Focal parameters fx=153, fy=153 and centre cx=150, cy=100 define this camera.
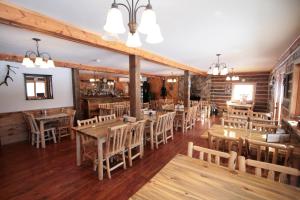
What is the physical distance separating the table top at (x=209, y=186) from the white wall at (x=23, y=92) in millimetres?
4876

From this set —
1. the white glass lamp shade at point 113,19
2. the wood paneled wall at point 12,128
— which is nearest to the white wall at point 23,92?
the wood paneled wall at point 12,128

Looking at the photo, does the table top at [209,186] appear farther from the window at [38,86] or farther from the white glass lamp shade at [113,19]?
the window at [38,86]

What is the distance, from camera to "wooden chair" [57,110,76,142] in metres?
4.29

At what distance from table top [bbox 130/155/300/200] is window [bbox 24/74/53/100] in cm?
497

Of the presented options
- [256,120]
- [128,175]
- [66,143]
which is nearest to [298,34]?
[256,120]

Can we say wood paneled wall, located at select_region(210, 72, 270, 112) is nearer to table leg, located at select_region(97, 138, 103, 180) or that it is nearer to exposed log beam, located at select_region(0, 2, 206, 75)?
exposed log beam, located at select_region(0, 2, 206, 75)

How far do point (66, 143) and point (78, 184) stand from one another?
6.80 feet

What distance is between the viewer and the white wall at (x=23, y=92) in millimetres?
4094

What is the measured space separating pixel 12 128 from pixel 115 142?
353 centimetres

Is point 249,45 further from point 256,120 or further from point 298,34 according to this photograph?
point 256,120

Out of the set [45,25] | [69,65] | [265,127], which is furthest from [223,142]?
[69,65]

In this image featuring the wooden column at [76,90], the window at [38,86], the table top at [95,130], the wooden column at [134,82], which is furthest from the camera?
the wooden column at [76,90]

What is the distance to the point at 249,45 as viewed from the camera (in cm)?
309

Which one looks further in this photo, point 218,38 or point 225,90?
point 225,90
